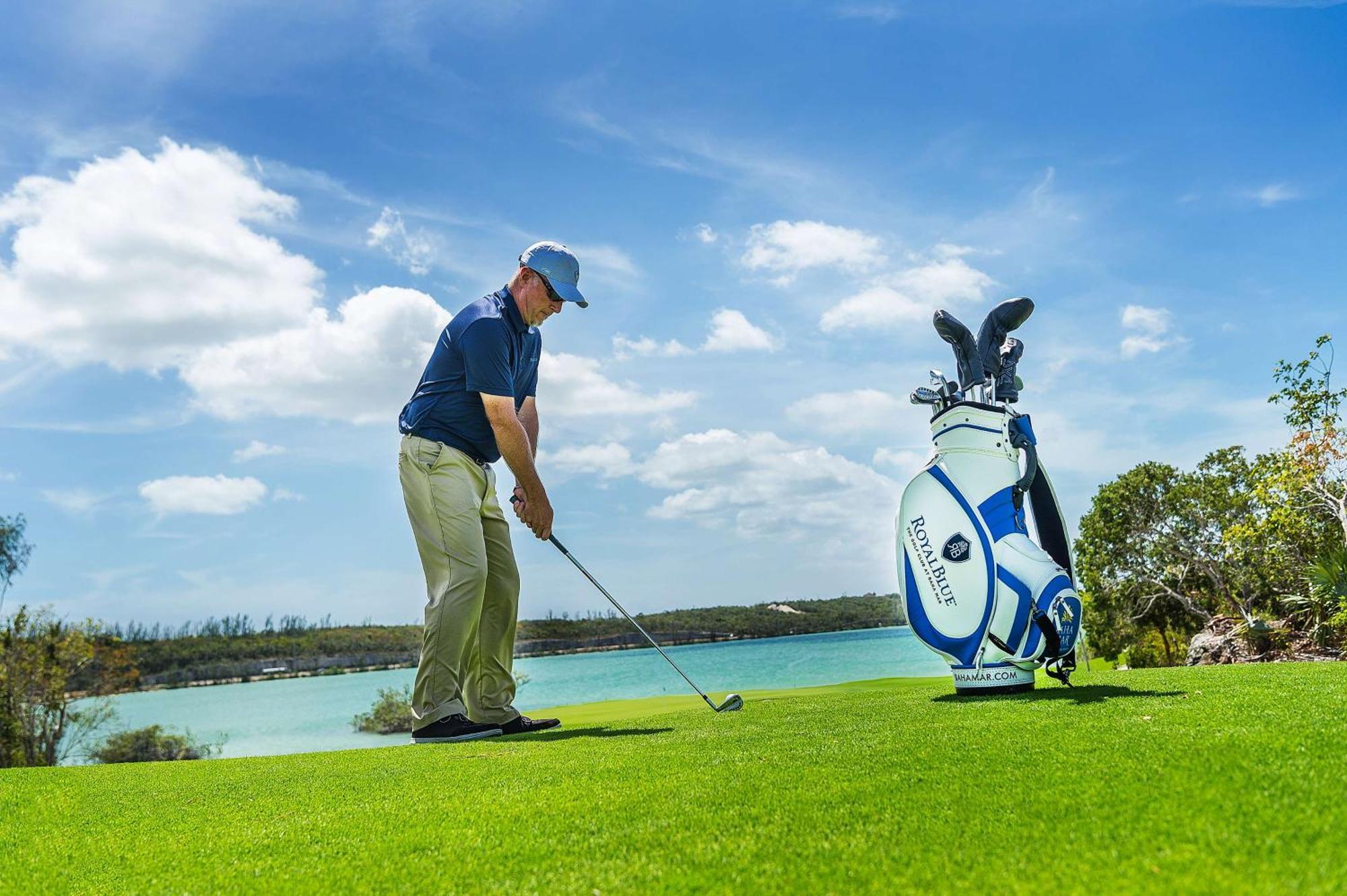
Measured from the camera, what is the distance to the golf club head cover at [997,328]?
504 centimetres

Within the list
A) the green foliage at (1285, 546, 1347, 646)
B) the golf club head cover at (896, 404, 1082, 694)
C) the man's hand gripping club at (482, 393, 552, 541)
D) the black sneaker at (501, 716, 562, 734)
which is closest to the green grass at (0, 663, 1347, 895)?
the golf club head cover at (896, 404, 1082, 694)

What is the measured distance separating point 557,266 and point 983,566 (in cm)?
294

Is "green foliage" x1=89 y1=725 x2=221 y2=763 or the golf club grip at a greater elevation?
the golf club grip

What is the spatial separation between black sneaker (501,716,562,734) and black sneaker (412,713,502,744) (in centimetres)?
29

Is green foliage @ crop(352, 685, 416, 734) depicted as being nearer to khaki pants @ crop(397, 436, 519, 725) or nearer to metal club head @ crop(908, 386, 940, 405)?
khaki pants @ crop(397, 436, 519, 725)

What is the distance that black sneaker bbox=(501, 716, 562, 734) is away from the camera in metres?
5.28

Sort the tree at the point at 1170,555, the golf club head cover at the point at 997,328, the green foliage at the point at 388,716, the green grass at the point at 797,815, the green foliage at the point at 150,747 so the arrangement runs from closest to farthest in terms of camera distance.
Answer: the green grass at the point at 797,815 < the golf club head cover at the point at 997,328 < the tree at the point at 1170,555 < the green foliage at the point at 150,747 < the green foliage at the point at 388,716

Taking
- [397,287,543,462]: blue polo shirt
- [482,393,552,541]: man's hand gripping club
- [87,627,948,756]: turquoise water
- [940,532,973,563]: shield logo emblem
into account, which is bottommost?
[87,627,948,756]: turquoise water

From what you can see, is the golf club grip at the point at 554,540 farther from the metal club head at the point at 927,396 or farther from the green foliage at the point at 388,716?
the green foliage at the point at 388,716

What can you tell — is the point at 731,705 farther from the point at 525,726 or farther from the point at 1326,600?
the point at 1326,600

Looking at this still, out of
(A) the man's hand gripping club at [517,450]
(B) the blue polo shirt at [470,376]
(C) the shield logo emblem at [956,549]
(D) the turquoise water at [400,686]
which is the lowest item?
(D) the turquoise water at [400,686]

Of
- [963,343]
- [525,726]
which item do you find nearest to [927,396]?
[963,343]

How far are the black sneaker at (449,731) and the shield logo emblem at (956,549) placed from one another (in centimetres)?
284

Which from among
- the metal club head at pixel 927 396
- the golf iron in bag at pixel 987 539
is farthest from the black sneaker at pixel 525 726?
the metal club head at pixel 927 396
